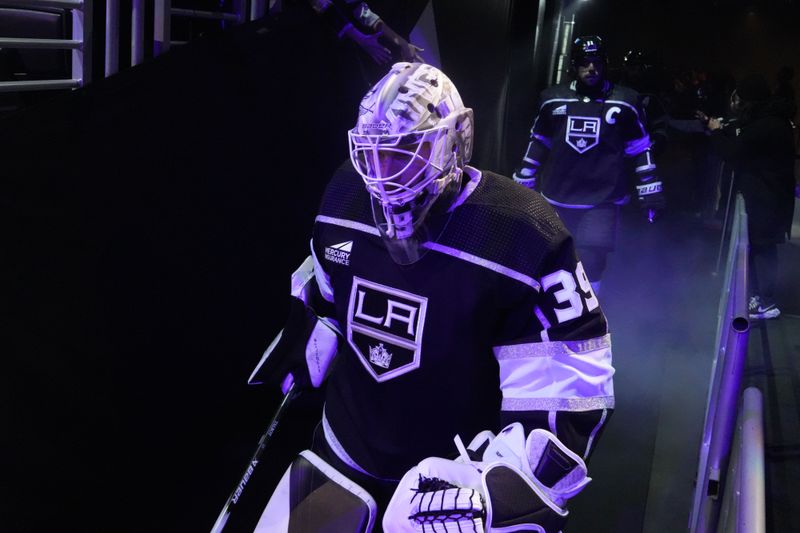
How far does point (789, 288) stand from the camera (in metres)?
6.29

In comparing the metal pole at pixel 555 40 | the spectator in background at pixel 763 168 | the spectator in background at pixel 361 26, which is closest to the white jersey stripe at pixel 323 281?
the spectator in background at pixel 361 26

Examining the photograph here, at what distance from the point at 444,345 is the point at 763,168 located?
442cm

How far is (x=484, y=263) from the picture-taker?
172 cm

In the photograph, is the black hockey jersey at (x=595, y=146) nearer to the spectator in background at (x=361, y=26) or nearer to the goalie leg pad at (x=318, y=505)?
the spectator in background at (x=361, y=26)

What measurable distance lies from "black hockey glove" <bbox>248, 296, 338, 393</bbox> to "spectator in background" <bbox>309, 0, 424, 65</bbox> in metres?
2.00

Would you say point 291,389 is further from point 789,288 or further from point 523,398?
point 789,288

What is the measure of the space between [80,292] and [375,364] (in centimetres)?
119

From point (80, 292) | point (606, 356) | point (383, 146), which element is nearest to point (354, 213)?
point (383, 146)

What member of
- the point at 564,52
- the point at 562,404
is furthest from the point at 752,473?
the point at 564,52

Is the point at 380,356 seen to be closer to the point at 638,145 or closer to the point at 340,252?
the point at 340,252

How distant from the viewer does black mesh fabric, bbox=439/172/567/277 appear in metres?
1.70

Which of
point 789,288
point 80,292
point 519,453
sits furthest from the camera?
point 789,288

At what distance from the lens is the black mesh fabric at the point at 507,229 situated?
1704mm

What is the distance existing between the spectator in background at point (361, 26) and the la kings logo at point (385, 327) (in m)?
2.13
